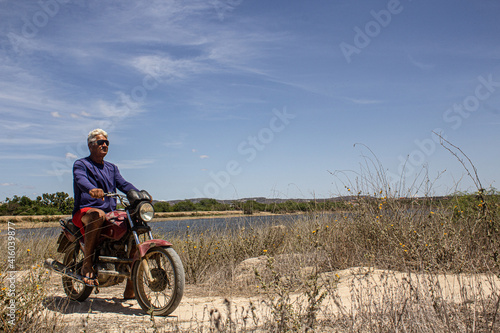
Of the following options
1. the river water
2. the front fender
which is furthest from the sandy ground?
the river water

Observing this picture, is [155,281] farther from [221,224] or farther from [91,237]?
[221,224]

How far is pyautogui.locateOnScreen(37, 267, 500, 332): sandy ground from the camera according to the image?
3.17 metres

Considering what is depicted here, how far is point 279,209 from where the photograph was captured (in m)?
10.4

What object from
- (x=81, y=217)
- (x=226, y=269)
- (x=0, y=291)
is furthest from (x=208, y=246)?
(x=0, y=291)

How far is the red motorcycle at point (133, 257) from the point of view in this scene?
4355 millimetres

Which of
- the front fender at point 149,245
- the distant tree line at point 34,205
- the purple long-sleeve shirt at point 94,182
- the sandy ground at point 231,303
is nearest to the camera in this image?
the sandy ground at point 231,303

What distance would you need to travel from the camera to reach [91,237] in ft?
15.1

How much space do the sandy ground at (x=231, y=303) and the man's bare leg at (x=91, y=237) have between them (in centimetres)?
33

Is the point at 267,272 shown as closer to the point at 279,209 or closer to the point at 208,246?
the point at 208,246

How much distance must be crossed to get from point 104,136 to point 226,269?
337 cm

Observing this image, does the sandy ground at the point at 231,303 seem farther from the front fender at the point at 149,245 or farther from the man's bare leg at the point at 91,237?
the front fender at the point at 149,245

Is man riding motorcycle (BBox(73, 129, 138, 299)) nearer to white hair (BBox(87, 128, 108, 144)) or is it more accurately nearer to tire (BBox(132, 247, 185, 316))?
white hair (BBox(87, 128, 108, 144))

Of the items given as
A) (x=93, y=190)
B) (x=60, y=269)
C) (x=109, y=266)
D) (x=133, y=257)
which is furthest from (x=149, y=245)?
(x=60, y=269)

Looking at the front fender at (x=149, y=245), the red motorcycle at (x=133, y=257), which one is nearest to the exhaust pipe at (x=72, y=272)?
the red motorcycle at (x=133, y=257)
